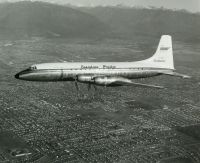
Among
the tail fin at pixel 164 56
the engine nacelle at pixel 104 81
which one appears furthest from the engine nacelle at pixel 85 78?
the tail fin at pixel 164 56

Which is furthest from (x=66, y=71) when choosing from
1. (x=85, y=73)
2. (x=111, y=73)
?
(x=111, y=73)

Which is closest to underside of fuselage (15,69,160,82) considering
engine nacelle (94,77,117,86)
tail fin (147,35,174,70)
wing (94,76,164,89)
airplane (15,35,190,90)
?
airplane (15,35,190,90)

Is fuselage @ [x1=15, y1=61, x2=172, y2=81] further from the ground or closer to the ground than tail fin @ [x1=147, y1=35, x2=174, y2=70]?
closer to the ground

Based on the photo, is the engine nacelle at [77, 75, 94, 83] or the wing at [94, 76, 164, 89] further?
the engine nacelle at [77, 75, 94, 83]

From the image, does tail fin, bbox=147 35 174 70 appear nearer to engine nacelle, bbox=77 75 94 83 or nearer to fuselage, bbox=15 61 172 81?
fuselage, bbox=15 61 172 81

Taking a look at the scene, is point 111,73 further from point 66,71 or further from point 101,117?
point 101,117

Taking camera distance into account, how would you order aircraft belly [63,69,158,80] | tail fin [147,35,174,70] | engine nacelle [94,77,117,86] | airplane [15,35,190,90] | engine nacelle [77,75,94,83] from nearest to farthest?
1. engine nacelle [94,77,117,86]
2. airplane [15,35,190,90]
3. engine nacelle [77,75,94,83]
4. aircraft belly [63,69,158,80]
5. tail fin [147,35,174,70]

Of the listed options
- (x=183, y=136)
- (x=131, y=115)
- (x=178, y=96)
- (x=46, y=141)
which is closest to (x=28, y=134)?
(x=46, y=141)

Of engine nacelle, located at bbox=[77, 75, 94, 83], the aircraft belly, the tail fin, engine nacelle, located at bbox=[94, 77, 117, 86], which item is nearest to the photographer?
engine nacelle, located at bbox=[94, 77, 117, 86]

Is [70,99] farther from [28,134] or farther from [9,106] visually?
[28,134]

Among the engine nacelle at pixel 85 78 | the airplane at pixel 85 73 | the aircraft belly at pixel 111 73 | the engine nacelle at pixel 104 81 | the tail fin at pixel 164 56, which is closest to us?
the engine nacelle at pixel 104 81

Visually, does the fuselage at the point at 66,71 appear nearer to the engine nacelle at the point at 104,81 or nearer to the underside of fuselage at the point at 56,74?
the underside of fuselage at the point at 56,74
